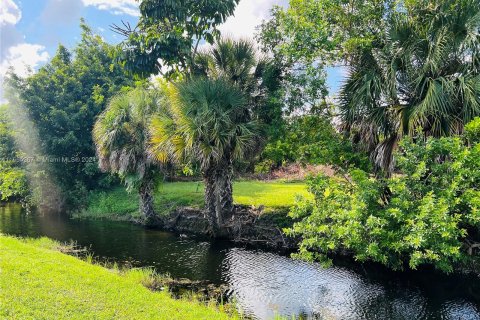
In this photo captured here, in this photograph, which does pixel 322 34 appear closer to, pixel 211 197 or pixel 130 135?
pixel 211 197

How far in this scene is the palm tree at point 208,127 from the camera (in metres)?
14.0

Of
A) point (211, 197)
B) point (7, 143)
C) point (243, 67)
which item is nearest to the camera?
point (243, 67)

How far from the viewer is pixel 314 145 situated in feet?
39.9

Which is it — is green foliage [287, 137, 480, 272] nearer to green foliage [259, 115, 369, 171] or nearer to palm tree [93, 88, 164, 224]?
green foliage [259, 115, 369, 171]

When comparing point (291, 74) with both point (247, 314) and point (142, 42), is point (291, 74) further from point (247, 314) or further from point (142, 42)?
point (247, 314)

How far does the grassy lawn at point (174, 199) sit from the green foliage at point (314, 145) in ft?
11.5

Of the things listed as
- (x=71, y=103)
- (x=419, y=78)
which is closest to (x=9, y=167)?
(x=71, y=103)

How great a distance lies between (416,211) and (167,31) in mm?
10754

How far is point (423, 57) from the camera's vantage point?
1032 centimetres

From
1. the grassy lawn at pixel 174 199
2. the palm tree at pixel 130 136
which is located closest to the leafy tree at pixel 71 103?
the grassy lawn at pixel 174 199

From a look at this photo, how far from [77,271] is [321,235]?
20.5 feet

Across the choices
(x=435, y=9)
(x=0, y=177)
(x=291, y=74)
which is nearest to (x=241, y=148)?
(x=291, y=74)

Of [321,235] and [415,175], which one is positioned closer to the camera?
[415,175]

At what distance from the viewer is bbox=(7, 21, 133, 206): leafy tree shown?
23062 millimetres
